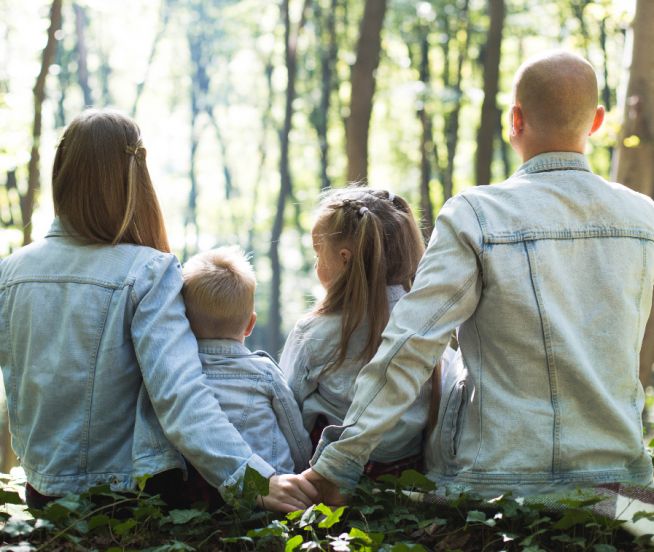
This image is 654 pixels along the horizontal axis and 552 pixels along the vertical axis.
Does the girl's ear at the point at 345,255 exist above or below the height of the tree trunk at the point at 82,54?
below

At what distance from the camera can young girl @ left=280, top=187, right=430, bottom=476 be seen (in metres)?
3.53

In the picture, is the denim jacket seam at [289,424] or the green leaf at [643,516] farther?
the denim jacket seam at [289,424]

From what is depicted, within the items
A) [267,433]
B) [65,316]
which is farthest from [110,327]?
[267,433]

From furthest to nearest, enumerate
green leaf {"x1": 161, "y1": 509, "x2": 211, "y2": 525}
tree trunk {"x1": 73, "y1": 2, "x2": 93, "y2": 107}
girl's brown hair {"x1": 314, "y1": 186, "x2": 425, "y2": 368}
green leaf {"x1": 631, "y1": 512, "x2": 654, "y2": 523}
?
1. tree trunk {"x1": 73, "y1": 2, "x2": 93, "y2": 107}
2. girl's brown hair {"x1": 314, "y1": 186, "x2": 425, "y2": 368}
3. green leaf {"x1": 161, "y1": 509, "x2": 211, "y2": 525}
4. green leaf {"x1": 631, "y1": 512, "x2": 654, "y2": 523}

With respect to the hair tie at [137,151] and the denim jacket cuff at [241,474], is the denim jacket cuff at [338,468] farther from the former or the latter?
the hair tie at [137,151]

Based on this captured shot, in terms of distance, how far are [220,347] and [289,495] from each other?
2.43ft

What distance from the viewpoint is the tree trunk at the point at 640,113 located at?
5887 millimetres

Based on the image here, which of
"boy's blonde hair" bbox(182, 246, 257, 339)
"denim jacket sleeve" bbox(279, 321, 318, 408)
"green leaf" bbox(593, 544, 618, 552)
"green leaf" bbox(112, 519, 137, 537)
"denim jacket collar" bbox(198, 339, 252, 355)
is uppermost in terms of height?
"boy's blonde hair" bbox(182, 246, 257, 339)

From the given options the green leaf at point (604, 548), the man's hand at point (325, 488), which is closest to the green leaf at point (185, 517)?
the man's hand at point (325, 488)

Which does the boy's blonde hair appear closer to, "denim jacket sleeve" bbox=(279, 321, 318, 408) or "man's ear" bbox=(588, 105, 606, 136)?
"denim jacket sleeve" bbox=(279, 321, 318, 408)

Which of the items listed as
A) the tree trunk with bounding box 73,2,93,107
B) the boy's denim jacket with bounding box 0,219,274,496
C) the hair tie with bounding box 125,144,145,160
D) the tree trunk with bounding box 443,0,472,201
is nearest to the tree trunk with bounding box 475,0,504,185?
the tree trunk with bounding box 443,0,472,201

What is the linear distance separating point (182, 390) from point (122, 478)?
1.53 ft

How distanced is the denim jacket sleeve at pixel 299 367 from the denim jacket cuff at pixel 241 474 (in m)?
0.44

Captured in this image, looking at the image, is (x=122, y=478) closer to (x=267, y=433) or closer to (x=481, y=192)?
(x=267, y=433)
